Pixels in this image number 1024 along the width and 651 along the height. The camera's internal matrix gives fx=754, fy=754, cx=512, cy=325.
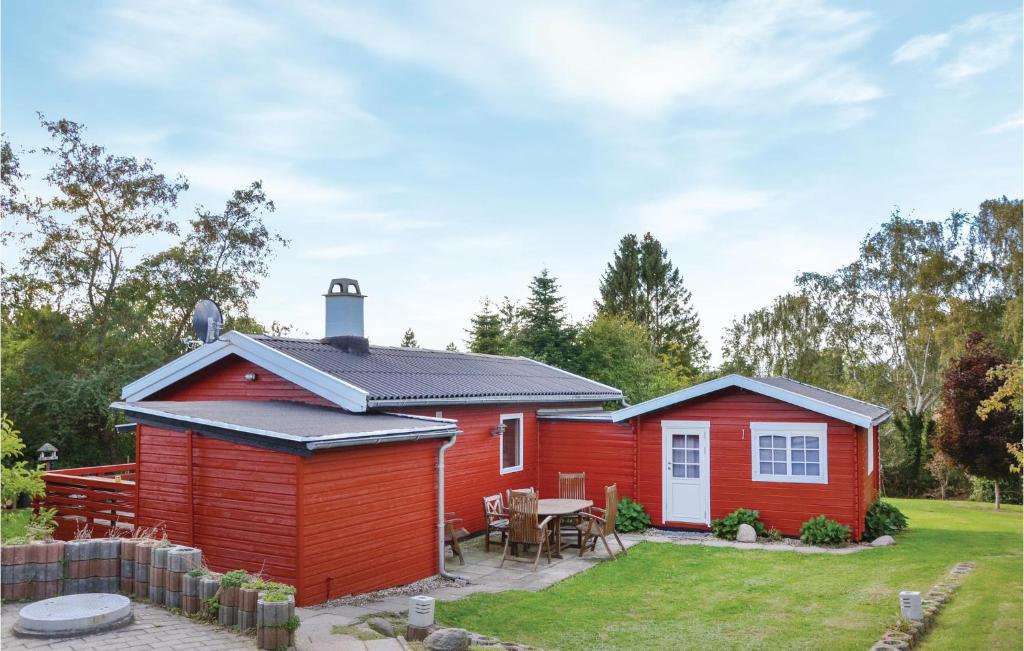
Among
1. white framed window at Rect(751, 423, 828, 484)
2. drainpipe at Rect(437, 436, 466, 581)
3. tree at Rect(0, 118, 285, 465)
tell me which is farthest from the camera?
tree at Rect(0, 118, 285, 465)

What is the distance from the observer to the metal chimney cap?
45.1 ft

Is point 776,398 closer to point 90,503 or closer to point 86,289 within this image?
point 90,503

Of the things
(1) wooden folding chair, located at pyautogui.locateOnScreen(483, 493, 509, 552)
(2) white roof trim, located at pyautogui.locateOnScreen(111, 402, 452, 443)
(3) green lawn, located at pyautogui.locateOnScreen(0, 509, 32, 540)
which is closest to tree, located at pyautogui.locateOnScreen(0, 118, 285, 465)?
(3) green lawn, located at pyautogui.locateOnScreen(0, 509, 32, 540)

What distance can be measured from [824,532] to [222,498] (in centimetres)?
942

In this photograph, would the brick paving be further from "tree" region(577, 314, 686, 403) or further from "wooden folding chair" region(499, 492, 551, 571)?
"tree" region(577, 314, 686, 403)

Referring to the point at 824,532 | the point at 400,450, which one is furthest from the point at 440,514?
the point at 824,532

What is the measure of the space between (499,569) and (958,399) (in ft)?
47.8

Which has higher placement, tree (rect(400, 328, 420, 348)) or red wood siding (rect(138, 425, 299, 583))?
tree (rect(400, 328, 420, 348))

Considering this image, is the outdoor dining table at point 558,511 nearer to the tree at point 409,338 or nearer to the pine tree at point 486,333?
the pine tree at point 486,333

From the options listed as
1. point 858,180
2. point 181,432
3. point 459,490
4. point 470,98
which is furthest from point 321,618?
point 858,180

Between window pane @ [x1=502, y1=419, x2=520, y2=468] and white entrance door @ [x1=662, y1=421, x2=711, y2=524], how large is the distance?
2867 millimetres

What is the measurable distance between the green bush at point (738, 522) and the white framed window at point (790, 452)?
62 centimetres

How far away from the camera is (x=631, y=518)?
13.9 meters

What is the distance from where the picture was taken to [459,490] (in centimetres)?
1286
